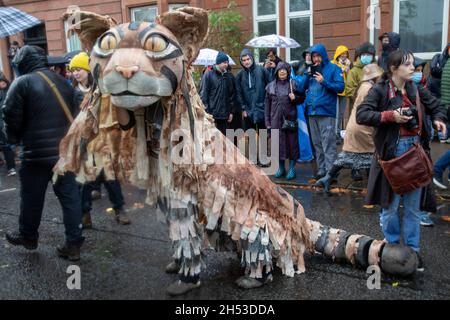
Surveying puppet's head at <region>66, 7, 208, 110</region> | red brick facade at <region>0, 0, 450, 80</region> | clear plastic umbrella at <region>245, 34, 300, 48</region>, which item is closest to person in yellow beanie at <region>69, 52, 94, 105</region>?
puppet's head at <region>66, 7, 208, 110</region>

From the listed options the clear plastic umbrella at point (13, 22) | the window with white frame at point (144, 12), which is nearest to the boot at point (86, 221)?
the clear plastic umbrella at point (13, 22)

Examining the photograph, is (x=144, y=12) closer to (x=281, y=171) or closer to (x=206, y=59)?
(x=206, y=59)

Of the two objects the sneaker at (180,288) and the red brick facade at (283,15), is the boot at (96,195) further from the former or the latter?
the red brick facade at (283,15)

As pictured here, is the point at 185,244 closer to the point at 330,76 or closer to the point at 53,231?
the point at 53,231

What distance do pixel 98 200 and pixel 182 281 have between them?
11.1 feet

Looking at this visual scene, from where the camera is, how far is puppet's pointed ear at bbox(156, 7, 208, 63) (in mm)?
3070

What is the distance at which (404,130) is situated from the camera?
379cm

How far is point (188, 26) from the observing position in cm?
315

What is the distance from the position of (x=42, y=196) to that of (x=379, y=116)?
10.4 ft

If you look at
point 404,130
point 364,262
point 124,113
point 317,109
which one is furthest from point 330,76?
point 124,113

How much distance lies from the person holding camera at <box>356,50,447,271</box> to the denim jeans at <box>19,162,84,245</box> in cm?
272

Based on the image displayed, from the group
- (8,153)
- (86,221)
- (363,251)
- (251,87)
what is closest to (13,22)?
(8,153)

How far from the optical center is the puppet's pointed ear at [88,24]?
10.5 feet

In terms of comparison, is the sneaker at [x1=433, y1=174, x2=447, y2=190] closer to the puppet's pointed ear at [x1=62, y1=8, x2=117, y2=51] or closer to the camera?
the camera
